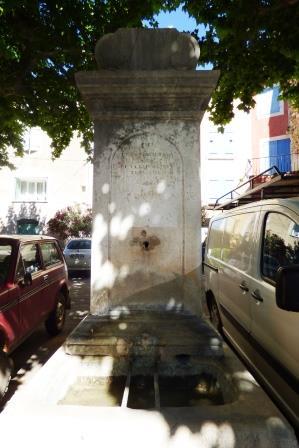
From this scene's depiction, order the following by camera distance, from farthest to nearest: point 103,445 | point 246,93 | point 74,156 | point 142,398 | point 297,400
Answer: point 74,156 → point 246,93 → point 297,400 → point 142,398 → point 103,445

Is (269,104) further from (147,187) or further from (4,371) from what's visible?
(4,371)

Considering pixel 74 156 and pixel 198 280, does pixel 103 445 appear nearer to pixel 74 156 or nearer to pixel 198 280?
pixel 198 280

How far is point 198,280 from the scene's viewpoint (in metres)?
3.28

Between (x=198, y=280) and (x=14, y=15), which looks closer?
(x=198, y=280)

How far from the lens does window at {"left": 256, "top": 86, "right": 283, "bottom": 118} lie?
20.3 meters

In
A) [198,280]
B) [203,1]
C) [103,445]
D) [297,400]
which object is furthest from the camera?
[203,1]

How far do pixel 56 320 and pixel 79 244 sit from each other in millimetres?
9116

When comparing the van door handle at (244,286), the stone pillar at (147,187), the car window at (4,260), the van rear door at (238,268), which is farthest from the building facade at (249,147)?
the stone pillar at (147,187)

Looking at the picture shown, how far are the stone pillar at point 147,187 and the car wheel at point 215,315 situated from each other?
8.11 ft

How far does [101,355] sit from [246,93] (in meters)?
7.32

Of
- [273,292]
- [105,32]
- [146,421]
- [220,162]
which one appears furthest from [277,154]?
[146,421]

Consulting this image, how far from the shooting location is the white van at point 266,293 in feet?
9.12

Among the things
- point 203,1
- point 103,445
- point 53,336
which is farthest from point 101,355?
point 203,1

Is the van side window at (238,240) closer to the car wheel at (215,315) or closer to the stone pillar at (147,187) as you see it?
the car wheel at (215,315)
